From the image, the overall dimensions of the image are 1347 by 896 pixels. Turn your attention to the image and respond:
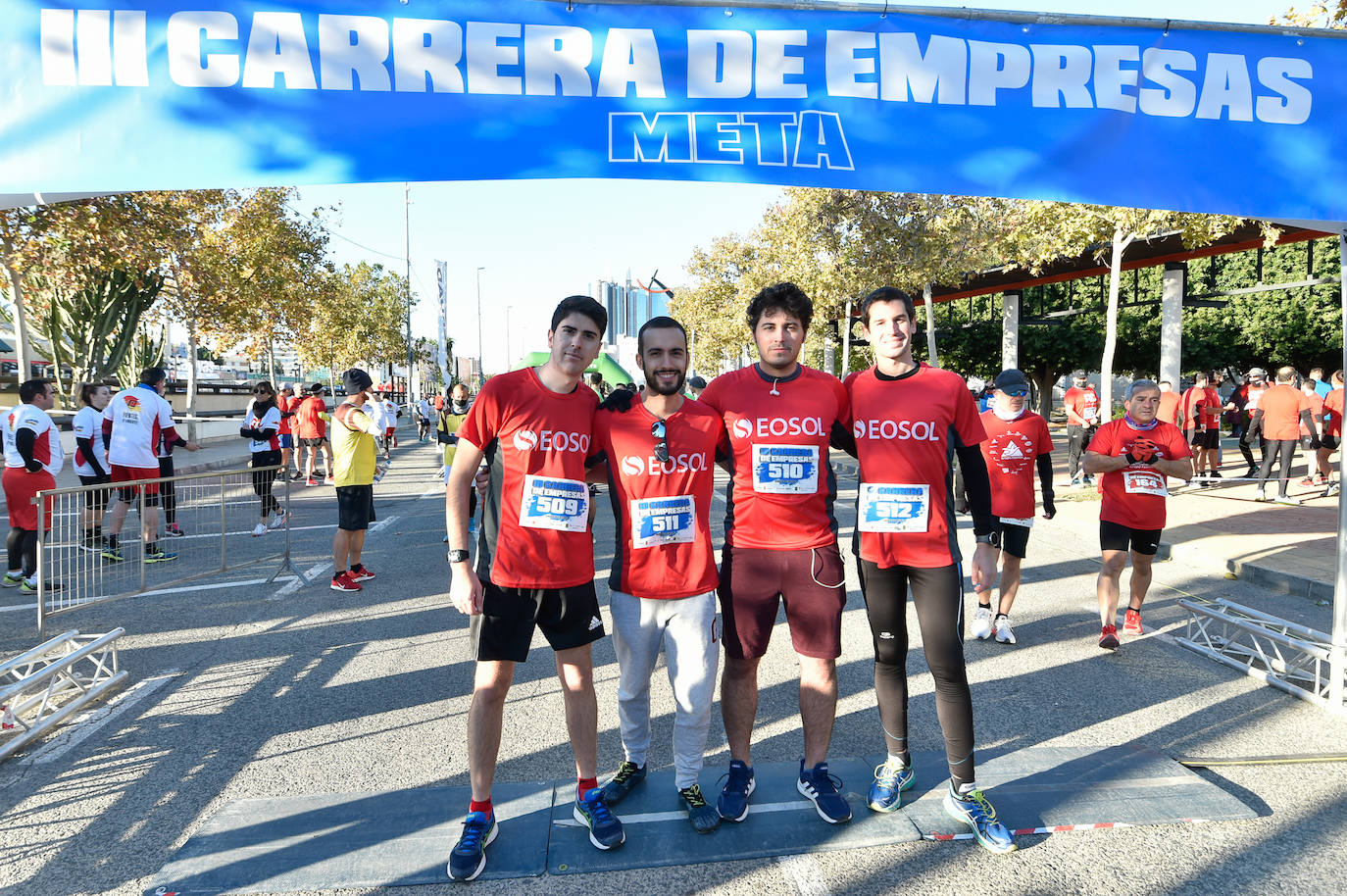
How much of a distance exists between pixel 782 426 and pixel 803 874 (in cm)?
164

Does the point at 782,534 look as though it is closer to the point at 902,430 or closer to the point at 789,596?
the point at 789,596

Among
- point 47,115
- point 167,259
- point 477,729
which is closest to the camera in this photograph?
point 477,729

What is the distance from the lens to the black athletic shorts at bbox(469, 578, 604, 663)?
3064mm

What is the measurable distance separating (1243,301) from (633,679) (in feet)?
136

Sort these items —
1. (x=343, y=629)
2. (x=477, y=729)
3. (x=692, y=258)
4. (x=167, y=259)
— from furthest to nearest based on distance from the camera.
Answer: (x=692, y=258)
(x=167, y=259)
(x=343, y=629)
(x=477, y=729)

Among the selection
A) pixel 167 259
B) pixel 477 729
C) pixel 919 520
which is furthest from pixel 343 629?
pixel 167 259

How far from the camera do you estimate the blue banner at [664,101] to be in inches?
142

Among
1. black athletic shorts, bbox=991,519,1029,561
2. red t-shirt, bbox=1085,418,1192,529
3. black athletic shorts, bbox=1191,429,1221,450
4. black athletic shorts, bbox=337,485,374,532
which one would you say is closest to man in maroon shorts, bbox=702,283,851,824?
black athletic shorts, bbox=991,519,1029,561

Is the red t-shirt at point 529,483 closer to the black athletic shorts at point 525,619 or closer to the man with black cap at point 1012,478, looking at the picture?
the black athletic shorts at point 525,619

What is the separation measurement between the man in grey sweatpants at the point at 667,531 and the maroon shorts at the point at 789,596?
0.11 meters

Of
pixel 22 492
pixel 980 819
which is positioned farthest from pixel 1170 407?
pixel 22 492

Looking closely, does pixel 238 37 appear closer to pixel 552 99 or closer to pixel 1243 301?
pixel 552 99

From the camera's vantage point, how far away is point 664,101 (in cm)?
384

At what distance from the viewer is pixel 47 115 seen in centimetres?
359
